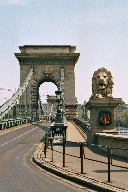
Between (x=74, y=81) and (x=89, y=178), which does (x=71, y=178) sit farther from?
(x=74, y=81)

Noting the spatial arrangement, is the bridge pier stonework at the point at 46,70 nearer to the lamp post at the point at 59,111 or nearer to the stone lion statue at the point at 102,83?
the lamp post at the point at 59,111

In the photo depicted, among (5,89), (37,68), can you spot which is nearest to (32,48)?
(37,68)

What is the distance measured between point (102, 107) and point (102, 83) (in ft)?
4.77

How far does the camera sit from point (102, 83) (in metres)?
19.2

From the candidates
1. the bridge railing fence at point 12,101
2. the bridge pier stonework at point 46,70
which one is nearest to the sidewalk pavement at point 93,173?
the bridge railing fence at point 12,101

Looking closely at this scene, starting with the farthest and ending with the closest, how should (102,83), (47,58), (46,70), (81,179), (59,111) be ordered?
(47,58) < (46,70) < (59,111) < (102,83) < (81,179)

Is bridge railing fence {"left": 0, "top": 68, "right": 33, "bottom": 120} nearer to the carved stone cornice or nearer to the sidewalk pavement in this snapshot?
the carved stone cornice

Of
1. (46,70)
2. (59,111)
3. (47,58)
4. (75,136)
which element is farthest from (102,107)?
(47,58)

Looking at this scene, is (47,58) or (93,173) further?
(47,58)

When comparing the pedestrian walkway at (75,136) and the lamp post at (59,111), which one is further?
the lamp post at (59,111)

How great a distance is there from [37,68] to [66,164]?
6662 cm

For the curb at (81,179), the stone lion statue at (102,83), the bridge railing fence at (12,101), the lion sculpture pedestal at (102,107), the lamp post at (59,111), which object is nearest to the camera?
the curb at (81,179)

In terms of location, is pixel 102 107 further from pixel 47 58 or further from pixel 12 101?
pixel 47 58

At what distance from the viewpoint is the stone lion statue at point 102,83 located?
1916cm
